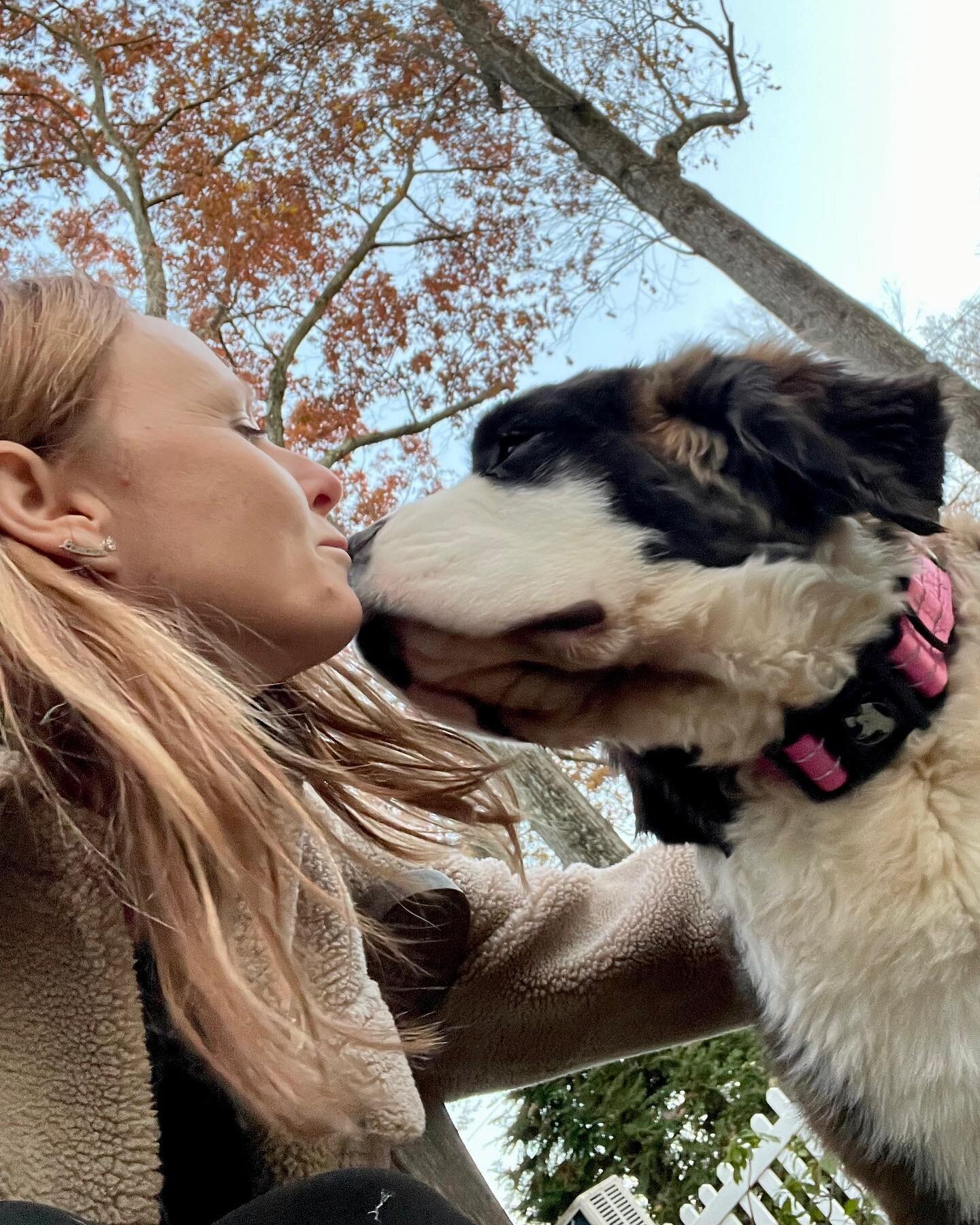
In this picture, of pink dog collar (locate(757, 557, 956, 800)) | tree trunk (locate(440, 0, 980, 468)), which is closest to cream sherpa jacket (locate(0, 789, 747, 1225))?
pink dog collar (locate(757, 557, 956, 800))

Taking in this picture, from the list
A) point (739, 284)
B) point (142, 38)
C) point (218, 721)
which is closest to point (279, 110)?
point (142, 38)

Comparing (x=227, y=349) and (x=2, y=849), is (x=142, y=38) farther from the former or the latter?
(x=2, y=849)

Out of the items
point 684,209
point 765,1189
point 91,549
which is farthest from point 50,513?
point 684,209

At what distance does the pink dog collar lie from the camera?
26.1 inches

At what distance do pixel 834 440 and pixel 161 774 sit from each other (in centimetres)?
54

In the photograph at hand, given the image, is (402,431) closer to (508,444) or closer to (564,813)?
(564,813)

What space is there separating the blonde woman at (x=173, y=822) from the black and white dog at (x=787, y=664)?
0.13 m

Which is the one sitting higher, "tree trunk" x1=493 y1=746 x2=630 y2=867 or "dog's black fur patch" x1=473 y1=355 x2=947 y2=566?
"dog's black fur patch" x1=473 y1=355 x2=947 y2=566

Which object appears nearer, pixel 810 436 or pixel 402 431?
pixel 810 436

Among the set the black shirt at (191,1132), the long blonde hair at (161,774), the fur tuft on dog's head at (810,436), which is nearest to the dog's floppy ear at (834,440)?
the fur tuft on dog's head at (810,436)

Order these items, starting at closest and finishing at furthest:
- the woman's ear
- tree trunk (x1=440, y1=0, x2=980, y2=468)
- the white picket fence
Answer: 1. the woman's ear
2. the white picket fence
3. tree trunk (x1=440, y1=0, x2=980, y2=468)

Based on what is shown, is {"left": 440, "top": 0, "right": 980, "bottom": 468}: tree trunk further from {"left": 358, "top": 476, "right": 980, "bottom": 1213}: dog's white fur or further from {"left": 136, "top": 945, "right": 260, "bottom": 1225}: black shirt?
{"left": 136, "top": 945, "right": 260, "bottom": 1225}: black shirt

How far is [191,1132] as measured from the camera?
0.70 meters

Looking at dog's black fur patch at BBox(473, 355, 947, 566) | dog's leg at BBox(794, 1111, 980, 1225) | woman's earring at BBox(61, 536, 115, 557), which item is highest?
dog's black fur patch at BBox(473, 355, 947, 566)
